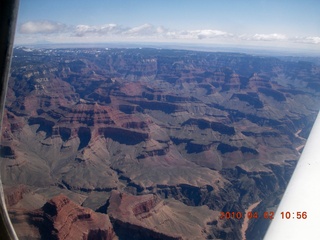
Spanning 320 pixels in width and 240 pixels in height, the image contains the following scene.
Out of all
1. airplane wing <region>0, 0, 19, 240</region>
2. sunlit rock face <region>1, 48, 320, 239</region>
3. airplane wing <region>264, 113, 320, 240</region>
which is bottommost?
sunlit rock face <region>1, 48, 320, 239</region>

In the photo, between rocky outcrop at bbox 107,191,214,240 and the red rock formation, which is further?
the red rock formation

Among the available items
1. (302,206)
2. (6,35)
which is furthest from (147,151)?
(6,35)

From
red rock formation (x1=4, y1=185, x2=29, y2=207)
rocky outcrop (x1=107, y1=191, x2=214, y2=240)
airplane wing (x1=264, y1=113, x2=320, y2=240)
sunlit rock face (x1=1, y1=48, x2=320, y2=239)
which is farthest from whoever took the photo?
sunlit rock face (x1=1, y1=48, x2=320, y2=239)

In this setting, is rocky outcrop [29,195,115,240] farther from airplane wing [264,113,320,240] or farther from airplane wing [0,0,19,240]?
airplane wing [0,0,19,240]

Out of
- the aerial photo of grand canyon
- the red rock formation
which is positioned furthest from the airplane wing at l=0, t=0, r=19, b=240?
the red rock formation

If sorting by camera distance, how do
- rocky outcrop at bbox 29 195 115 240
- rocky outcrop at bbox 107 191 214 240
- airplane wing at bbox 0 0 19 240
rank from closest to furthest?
airplane wing at bbox 0 0 19 240, rocky outcrop at bbox 29 195 115 240, rocky outcrop at bbox 107 191 214 240
